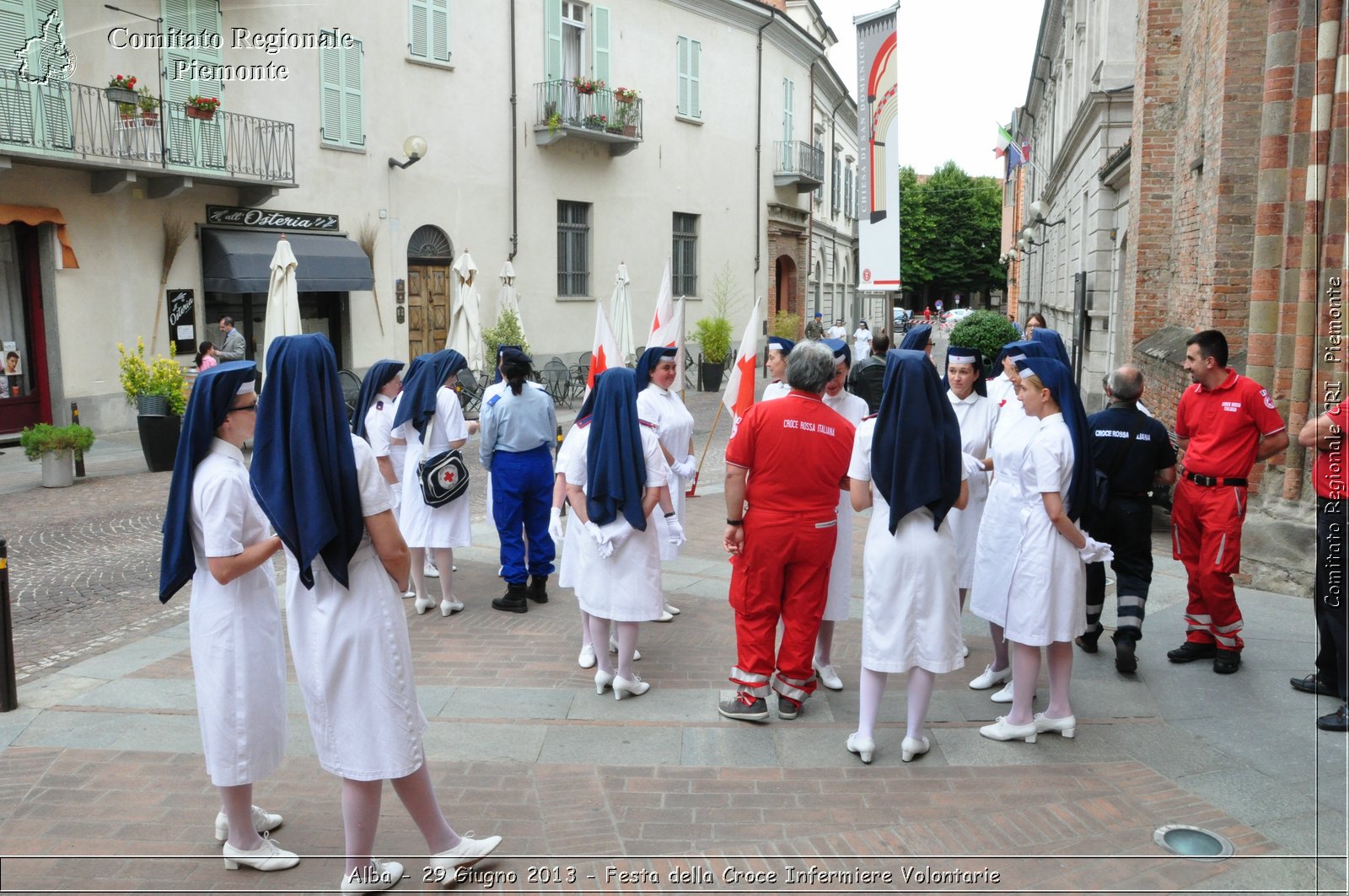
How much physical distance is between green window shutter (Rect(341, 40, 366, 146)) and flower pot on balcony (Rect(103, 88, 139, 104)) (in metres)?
4.75

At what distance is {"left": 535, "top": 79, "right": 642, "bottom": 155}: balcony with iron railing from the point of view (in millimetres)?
23750

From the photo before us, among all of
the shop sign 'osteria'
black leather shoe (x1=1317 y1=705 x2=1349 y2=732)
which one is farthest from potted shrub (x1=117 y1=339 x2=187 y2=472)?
black leather shoe (x1=1317 y1=705 x2=1349 y2=732)

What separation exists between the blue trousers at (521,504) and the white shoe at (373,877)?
357 cm

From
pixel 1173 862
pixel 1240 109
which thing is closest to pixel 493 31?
pixel 1240 109

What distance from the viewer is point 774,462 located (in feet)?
16.9

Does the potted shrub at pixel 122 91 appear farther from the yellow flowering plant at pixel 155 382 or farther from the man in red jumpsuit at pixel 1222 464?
the man in red jumpsuit at pixel 1222 464

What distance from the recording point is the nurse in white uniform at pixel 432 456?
287 inches

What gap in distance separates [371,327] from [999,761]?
18135mm

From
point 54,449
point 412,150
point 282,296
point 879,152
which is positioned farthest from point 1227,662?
point 412,150

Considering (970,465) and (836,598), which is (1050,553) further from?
(836,598)

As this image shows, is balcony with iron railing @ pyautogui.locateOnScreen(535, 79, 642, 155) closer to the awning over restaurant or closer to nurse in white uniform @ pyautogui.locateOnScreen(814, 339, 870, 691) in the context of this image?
the awning over restaurant

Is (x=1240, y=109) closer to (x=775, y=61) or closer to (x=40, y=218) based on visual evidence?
(x=40, y=218)

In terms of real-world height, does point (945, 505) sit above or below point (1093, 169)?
below

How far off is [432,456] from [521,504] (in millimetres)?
710
